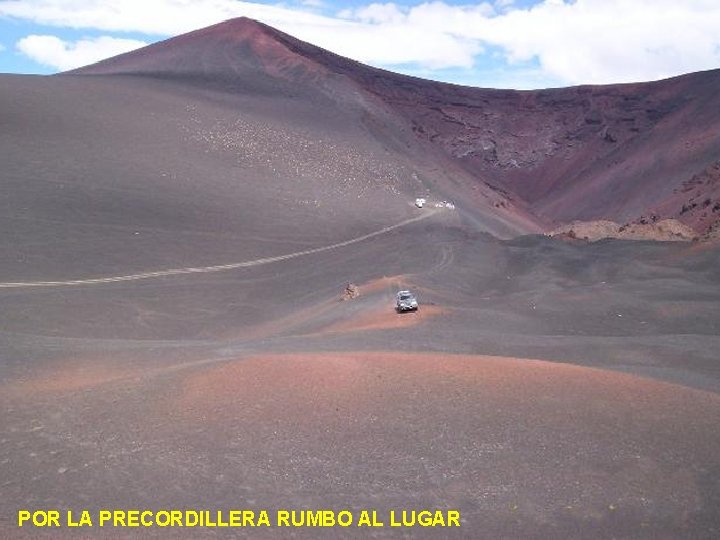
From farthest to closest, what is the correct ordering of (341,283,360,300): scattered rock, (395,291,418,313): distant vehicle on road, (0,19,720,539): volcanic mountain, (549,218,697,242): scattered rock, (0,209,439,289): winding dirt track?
(549,218,697,242): scattered rock → (0,209,439,289): winding dirt track → (341,283,360,300): scattered rock → (395,291,418,313): distant vehicle on road → (0,19,720,539): volcanic mountain

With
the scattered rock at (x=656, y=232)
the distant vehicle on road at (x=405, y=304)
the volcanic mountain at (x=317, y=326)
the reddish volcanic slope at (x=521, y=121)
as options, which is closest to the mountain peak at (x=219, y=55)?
the reddish volcanic slope at (x=521, y=121)

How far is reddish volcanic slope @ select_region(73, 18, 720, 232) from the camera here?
235 ft

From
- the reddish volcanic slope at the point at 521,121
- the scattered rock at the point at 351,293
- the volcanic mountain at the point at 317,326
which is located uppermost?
the reddish volcanic slope at the point at 521,121

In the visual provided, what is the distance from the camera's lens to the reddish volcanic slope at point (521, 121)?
71562 mm

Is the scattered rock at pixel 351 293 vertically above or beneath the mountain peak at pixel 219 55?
beneath

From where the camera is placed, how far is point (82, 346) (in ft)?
55.3

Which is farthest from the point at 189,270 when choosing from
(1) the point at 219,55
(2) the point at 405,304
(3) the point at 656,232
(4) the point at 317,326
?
(1) the point at 219,55

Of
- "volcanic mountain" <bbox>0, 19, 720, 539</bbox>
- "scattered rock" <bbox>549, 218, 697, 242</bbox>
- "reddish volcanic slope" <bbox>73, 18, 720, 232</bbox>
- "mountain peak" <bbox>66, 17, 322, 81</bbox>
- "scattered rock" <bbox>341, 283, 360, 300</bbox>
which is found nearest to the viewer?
"volcanic mountain" <bbox>0, 19, 720, 539</bbox>

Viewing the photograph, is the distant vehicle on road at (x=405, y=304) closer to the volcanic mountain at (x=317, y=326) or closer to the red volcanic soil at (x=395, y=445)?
the volcanic mountain at (x=317, y=326)

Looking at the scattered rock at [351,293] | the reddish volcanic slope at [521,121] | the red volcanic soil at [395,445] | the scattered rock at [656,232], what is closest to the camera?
the red volcanic soil at [395,445]

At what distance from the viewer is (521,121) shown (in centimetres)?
10550

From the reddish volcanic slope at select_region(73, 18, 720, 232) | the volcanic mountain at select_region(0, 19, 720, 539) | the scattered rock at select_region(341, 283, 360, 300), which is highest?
the reddish volcanic slope at select_region(73, 18, 720, 232)

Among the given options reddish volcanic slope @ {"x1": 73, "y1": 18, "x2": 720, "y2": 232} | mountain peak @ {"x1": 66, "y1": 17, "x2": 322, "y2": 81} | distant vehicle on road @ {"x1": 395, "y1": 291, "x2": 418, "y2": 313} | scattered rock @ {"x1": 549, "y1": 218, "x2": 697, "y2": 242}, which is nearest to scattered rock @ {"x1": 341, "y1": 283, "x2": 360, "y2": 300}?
A: distant vehicle on road @ {"x1": 395, "y1": 291, "x2": 418, "y2": 313}

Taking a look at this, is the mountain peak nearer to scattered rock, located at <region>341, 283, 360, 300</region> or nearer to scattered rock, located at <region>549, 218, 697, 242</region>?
scattered rock, located at <region>549, 218, 697, 242</region>
